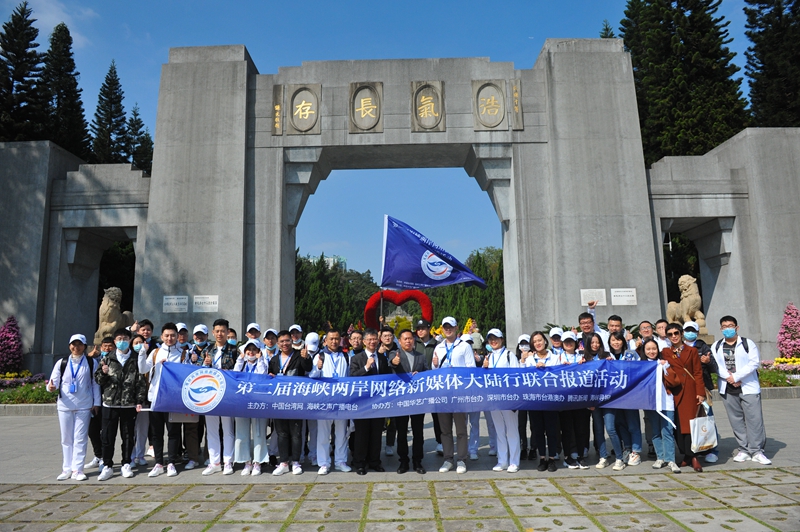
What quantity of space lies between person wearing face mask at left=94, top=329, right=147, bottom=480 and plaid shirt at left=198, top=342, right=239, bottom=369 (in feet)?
2.44

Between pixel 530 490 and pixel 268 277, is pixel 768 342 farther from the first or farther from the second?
pixel 268 277

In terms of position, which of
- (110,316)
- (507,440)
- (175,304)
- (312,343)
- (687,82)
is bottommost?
(507,440)

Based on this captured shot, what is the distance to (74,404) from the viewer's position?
5879 millimetres

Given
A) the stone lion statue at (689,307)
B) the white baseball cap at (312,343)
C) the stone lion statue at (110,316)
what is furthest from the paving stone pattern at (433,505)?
the stone lion statue at (689,307)

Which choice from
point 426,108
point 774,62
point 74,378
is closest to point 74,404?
point 74,378

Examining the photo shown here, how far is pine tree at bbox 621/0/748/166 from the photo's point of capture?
2258 cm

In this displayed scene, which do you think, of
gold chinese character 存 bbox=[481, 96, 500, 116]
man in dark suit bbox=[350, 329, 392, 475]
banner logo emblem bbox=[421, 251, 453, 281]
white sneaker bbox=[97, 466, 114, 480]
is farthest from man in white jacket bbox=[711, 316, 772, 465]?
gold chinese character 存 bbox=[481, 96, 500, 116]

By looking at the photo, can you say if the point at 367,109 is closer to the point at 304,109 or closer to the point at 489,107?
the point at 304,109

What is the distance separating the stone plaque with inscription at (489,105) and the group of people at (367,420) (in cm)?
867

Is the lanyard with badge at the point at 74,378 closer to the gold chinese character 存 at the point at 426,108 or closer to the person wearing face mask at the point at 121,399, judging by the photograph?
the person wearing face mask at the point at 121,399

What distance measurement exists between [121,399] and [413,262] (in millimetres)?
4785

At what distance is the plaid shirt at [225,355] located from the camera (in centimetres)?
638

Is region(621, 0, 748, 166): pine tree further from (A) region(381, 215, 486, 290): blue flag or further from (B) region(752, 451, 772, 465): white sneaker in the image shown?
(B) region(752, 451, 772, 465): white sneaker

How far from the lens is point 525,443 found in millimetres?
6598
